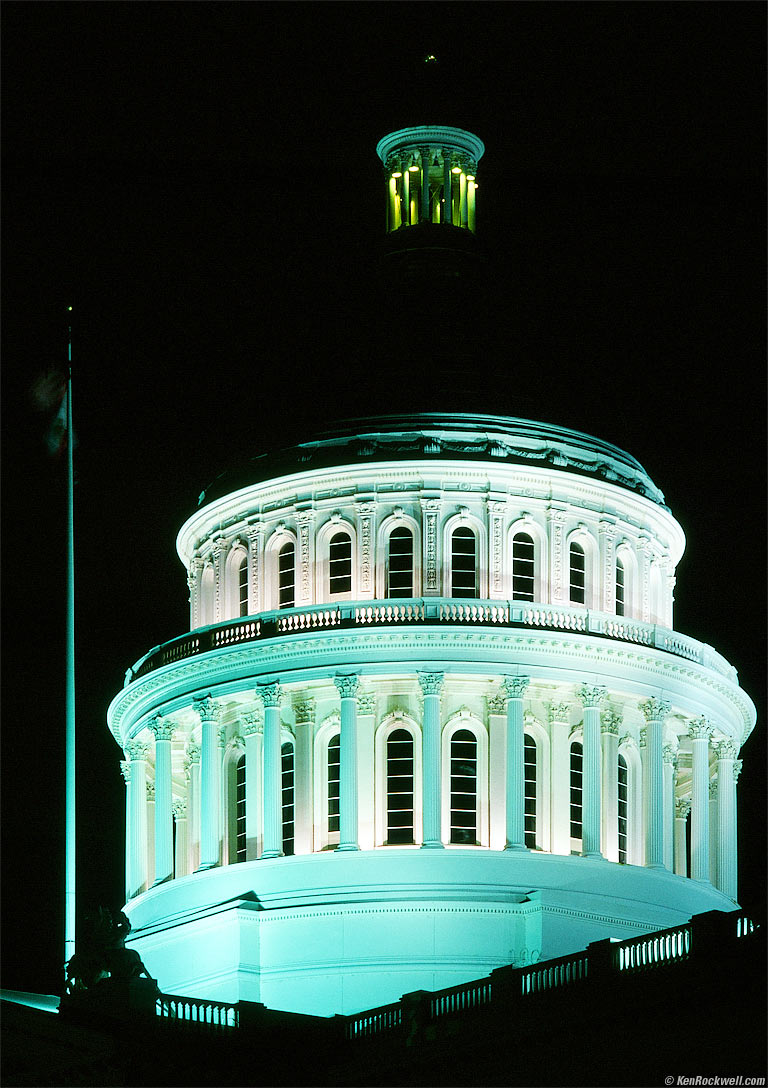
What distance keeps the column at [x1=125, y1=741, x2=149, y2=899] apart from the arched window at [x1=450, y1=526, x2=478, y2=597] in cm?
1103

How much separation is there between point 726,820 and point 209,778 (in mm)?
15773

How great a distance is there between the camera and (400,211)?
95.8 m

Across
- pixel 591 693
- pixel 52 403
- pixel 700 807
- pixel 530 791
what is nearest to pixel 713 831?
pixel 700 807

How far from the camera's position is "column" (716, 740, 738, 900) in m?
86.8

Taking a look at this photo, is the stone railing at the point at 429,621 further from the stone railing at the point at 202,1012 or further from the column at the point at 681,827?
the stone railing at the point at 202,1012

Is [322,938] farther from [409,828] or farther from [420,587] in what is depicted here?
[420,587]

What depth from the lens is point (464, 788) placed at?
82750 mm

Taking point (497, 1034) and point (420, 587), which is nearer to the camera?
point (497, 1034)

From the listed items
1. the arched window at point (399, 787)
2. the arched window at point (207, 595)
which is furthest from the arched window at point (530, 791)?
the arched window at point (207, 595)

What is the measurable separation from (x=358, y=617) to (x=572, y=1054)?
26.8 meters

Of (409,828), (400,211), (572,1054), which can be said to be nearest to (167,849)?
(409,828)

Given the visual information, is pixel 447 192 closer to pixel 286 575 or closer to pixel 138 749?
pixel 286 575

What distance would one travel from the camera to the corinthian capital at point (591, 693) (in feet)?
273

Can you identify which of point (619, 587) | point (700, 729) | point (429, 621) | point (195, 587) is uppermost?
point (195, 587)
